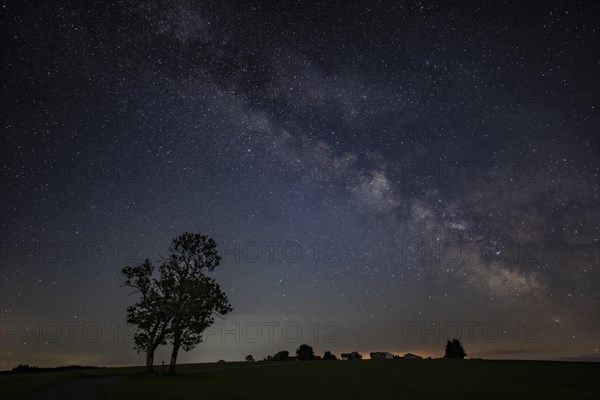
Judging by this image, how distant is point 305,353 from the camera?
146 metres

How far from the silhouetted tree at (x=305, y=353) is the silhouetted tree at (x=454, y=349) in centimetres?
5180

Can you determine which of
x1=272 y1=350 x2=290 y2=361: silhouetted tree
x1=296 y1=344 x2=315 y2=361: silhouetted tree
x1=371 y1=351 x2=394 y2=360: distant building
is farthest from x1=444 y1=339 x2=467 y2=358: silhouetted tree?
x1=272 y1=350 x2=290 y2=361: silhouetted tree

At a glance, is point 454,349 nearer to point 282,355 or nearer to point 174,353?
point 282,355

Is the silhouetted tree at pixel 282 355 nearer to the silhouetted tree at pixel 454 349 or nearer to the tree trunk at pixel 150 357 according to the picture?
the silhouetted tree at pixel 454 349

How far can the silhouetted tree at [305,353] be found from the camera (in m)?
145

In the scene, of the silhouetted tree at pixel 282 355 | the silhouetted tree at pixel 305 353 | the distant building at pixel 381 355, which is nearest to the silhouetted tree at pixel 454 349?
the distant building at pixel 381 355

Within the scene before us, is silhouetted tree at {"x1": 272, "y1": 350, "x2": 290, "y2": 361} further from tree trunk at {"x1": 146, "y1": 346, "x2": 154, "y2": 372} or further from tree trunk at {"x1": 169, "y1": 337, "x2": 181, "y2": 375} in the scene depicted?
tree trunk at {"x1": 169, "y1": 337, "x2": 181, "y2": 375}

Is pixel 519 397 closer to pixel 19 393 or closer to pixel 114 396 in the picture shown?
pixel 114 396

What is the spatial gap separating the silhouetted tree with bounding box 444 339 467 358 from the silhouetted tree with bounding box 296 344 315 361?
51.8 meters

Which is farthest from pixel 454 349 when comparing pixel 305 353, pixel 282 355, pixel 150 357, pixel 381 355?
pixel 150 357

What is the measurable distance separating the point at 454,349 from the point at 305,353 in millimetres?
Answer: 56218

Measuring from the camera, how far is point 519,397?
3422 centimetres

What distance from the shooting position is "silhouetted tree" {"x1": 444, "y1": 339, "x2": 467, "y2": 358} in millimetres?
157250

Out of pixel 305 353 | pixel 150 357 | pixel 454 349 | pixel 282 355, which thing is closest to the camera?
pixel 150 357
